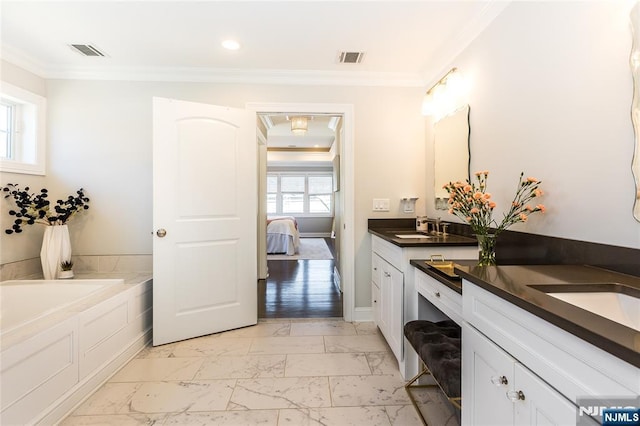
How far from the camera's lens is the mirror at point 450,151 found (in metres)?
2.25

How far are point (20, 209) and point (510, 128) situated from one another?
3.78 meters

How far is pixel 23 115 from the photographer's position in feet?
8.73

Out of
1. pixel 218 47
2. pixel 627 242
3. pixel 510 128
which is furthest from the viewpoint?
pixel 218 47

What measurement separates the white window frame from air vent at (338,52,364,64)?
2.75 metres

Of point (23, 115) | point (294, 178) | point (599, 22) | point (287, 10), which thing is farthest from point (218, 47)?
point (294, 178)

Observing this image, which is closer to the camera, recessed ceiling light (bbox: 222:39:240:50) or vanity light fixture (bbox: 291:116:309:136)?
recessed ceiling light (bbox: 222:39:240:50)

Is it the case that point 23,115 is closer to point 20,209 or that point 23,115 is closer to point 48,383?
point 20,209

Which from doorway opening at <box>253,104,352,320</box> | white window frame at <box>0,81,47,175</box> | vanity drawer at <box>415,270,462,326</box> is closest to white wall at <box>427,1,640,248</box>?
vanity drawer at <box>415,270,462,326</box>

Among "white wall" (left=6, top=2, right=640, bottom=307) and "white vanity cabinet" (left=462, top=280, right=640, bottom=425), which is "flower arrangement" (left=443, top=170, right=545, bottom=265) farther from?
"white vanity cabinet" (left=462, top=280, right=640, bottom=425)

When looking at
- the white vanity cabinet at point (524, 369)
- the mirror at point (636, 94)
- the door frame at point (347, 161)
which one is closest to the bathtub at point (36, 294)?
the door frame at point (347, 161)

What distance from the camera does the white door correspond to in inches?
97.0

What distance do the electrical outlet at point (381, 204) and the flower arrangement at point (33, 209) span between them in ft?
9.07

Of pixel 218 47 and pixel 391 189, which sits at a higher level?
pixel 218 47

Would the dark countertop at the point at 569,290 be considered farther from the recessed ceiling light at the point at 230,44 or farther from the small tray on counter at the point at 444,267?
the recessed ceiling light at the point at 230,44
